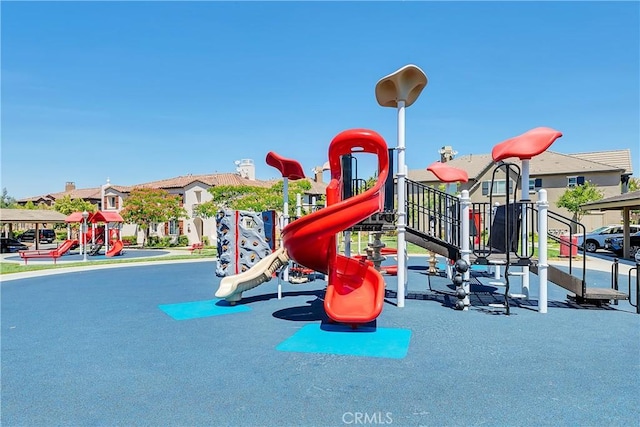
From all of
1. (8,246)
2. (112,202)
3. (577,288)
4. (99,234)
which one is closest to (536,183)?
(577,288)

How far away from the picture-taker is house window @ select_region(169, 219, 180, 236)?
123ft

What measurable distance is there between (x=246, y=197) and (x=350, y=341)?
24.6 m

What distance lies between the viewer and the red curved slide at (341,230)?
742cm

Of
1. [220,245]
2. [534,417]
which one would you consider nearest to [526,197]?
[534,417]

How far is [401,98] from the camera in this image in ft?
30.5

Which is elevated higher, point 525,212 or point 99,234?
point 525,212

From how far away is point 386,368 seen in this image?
5566 millimetres

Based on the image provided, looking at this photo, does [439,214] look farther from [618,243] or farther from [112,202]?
[112,202]

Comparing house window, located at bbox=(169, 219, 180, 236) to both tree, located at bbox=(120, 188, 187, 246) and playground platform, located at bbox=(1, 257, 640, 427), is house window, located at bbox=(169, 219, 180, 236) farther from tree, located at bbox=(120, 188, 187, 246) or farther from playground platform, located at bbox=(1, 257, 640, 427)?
playground platform, located at bbox=(1, 257, 640, 427)

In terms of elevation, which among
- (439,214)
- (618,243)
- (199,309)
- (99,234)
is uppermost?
(439,214)

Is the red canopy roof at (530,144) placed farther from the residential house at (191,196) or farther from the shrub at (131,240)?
the shrub at (131,240)

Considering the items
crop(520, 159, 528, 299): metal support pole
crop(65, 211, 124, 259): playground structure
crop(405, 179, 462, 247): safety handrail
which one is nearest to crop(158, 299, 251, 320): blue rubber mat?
crop(405, 179, 462, 247): safety handrail

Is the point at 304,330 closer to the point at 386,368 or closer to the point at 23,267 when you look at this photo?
the point at 386,368

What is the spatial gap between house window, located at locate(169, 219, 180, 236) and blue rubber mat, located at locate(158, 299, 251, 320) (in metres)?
28.5
